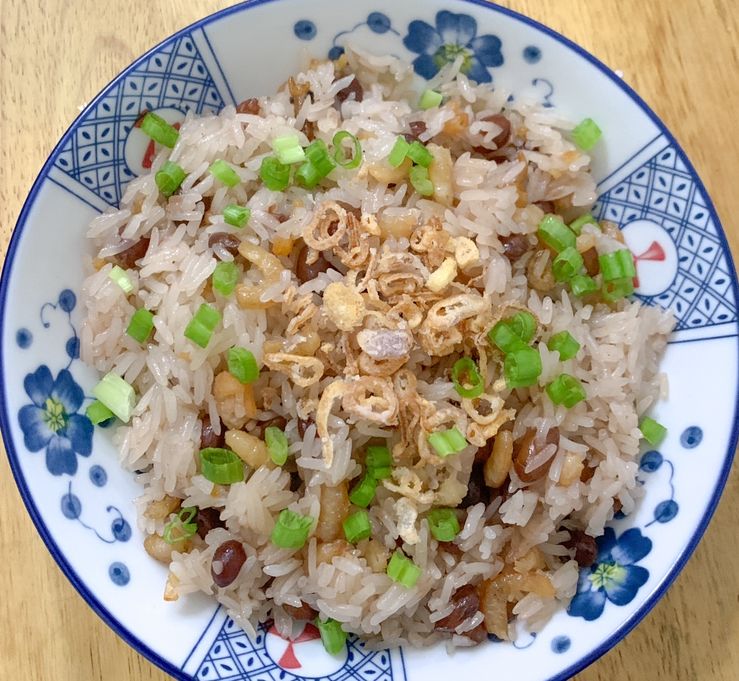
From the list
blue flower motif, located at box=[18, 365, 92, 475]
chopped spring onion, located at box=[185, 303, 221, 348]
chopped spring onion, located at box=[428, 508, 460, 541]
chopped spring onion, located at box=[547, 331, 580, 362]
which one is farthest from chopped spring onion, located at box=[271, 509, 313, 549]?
chopped spring onion, located at box=[547, 331, 580, 362]

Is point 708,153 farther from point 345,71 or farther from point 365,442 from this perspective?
point 365,442

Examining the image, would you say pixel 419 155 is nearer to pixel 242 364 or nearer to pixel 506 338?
pixel 506 338

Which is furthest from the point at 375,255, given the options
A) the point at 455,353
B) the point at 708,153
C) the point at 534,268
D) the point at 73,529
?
the point at 708,153

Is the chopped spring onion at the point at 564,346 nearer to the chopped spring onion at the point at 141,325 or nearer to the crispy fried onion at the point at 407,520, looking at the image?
the crispy fried onion at the point at 407,520

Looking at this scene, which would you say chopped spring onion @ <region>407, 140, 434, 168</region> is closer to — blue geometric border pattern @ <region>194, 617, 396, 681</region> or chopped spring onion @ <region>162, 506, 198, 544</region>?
chopped spring onion @ <region>162, 506, 198, 544</region>

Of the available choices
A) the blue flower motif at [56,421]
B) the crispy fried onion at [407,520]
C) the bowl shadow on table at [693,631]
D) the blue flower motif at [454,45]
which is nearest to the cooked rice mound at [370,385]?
the crispy fried onion at [407,520]

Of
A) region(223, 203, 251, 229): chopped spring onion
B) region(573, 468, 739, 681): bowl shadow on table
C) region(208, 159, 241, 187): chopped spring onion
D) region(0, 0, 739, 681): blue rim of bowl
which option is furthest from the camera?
region(573, 468, 739, 681): bowl shadow on table
